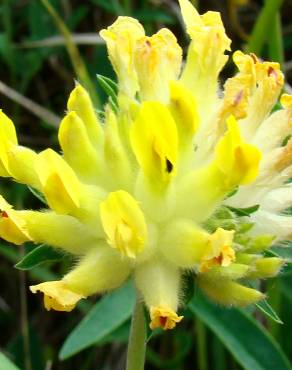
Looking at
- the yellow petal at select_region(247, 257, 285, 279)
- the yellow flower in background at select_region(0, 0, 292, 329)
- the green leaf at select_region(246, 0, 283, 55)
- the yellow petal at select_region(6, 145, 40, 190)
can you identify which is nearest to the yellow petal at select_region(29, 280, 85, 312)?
the yellow flower in background at select_region(0, 0, 292, 329)

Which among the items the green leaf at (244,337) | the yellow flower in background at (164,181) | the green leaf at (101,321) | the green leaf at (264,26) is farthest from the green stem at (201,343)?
the yellow flower in background at (164,181)

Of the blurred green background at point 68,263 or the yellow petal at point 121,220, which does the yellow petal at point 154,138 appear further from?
the blurred green background at point 68,263

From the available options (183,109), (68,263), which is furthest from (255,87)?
(68,263)

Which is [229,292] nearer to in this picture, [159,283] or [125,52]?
[159,283]

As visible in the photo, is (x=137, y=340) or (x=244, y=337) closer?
(x=137, y=340)

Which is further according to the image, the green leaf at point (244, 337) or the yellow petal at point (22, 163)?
the green leaf at point (244, 337)

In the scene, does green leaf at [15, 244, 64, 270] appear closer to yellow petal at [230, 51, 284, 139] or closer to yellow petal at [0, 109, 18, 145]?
yellow petal at [0, 109, 18, 145]
